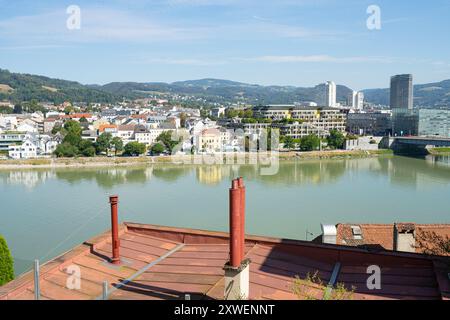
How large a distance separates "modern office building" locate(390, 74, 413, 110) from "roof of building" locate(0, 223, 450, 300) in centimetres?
3655

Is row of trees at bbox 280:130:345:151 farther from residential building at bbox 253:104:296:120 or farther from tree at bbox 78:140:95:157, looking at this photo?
tree at bbox 78:140:95:157

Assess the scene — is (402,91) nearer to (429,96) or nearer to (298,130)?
(429,96)

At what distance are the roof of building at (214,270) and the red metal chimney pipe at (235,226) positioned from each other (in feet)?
0.45

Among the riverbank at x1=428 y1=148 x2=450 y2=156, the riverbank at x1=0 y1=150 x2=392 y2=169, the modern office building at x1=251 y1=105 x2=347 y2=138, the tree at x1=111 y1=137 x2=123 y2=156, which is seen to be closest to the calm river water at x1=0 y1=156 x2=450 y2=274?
the riverbank at x1=0 y1=150 x2=392 y2=169

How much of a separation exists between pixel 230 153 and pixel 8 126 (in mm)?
8998

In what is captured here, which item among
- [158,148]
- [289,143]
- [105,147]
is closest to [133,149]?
[158,148]

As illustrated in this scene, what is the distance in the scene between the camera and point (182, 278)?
5.61 feet

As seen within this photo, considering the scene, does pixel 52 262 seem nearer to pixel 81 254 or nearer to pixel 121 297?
pixel 81 254

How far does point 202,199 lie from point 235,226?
17.7 ft

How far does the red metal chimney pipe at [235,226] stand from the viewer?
1.46 m

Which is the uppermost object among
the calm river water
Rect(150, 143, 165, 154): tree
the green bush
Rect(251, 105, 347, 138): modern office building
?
Rect(251, 105, 347, 138): modern office building

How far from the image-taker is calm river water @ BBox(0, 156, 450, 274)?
5.01 meters

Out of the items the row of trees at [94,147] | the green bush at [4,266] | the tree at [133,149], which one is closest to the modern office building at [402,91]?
the tree at [133,149]

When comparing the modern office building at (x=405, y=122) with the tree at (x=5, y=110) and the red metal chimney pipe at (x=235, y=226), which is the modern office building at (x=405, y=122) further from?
the red metal chimney pipe at (x=235, y=226)
